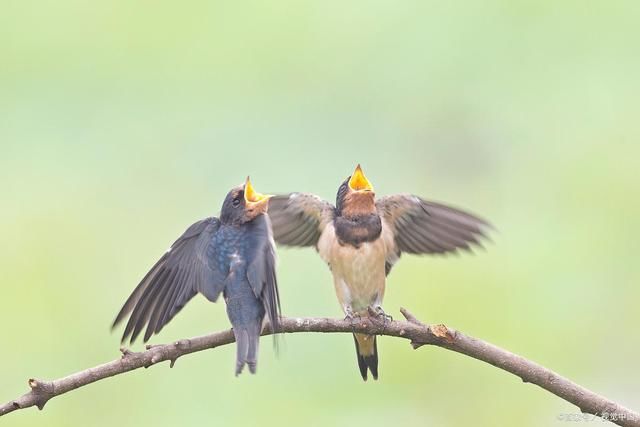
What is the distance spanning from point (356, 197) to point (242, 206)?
824mm

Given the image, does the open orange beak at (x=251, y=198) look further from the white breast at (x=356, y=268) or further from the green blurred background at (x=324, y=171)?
the green blurred background at (x=324, y=171)

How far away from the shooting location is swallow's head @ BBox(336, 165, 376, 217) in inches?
191

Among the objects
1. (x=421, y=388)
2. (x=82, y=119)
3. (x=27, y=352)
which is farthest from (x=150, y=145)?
(x=421, y=388)

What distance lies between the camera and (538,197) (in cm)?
960

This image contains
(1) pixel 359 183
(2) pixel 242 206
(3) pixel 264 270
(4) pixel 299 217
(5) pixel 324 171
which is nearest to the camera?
(3) pixel 264 270

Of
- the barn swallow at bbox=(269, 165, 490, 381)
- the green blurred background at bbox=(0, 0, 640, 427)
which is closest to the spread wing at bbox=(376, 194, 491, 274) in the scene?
the barn swallow at bbox=(269, 165, 490, 381)

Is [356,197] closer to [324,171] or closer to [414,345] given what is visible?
[414,345]

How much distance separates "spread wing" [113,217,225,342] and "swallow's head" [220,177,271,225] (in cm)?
8

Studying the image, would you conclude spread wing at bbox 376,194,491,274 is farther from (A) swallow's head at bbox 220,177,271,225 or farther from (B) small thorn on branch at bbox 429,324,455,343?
(B) small thorn on branch at bbox 429,324,455,343

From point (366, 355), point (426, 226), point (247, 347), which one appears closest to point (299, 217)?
point (426, 226)

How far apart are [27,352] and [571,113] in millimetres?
5332

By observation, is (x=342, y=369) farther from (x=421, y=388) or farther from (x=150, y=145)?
(x=150, y=145)

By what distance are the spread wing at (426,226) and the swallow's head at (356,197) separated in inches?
6.5

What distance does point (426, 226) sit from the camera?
5031mm
